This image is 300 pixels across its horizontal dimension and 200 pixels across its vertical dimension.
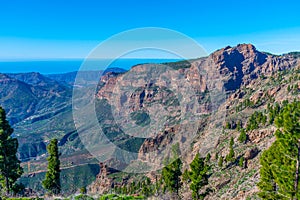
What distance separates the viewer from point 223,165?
8569 cm

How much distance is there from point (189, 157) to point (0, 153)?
97629 millimetres

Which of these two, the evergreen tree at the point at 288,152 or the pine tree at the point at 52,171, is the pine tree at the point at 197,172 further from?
the pine tree at the point at 52,171

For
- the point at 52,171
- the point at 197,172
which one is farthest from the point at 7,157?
the point at 197,172

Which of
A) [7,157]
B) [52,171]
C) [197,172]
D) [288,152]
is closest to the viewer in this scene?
[288,152]

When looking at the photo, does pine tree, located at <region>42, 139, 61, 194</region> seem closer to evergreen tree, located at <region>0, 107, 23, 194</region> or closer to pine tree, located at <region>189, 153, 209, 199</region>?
evergreen tree, located at <region>0, 107, 23, 194</region>

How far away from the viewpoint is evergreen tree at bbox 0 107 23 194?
33344 millimetres

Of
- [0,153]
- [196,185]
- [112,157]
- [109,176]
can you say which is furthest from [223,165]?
[112,157]

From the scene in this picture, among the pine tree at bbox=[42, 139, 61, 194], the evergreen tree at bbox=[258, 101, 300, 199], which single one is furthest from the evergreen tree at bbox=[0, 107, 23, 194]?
the evergreen tree at bbox=[258, 101, 300, 199]

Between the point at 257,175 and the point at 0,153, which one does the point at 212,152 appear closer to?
the point at 257,175

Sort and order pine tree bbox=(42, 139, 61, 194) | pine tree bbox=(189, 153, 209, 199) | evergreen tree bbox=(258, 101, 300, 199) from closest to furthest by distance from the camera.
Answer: evergreen tree bbox=(258, 101, 300, 199) → pine tree bbox=(42, 139, 61, 194) → pine tree bbox=(189, 153, 209, 199)

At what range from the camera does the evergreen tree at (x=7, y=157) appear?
109ft

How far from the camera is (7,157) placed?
34.3 meters

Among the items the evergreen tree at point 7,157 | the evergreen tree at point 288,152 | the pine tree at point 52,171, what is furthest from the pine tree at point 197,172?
the evergreen tree at point 7,157

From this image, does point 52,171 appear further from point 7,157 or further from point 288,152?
point 288,152
